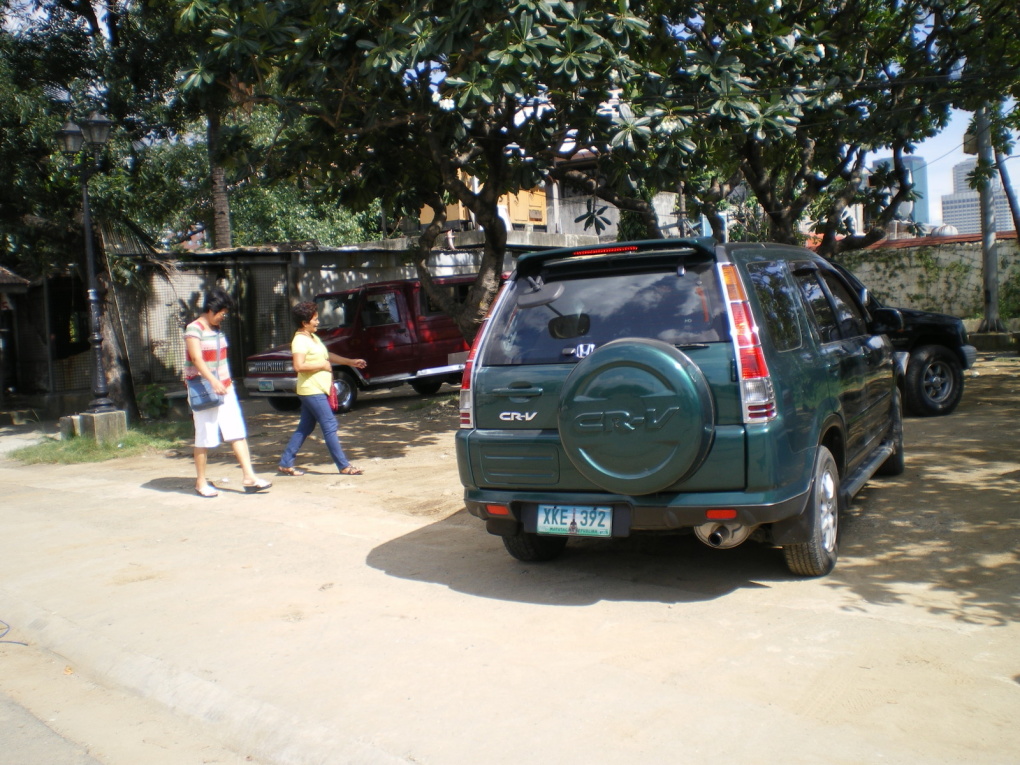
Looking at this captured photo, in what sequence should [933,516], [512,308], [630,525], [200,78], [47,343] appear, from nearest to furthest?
1. [630,525]
2. [512,308]
3. [933,516]
4. [200,78]
5. [47,343]

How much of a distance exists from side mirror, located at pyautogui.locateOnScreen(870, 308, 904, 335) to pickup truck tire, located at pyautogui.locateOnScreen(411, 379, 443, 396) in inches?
392

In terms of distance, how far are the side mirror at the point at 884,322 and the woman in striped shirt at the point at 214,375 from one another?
17.4 ft

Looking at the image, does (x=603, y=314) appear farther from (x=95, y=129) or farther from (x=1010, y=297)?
(x=1010, y=297)

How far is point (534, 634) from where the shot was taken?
4.79m

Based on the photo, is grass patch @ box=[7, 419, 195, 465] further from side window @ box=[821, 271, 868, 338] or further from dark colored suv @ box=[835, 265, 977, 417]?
dark colored suv @ box=[835, 265, 977, 417]

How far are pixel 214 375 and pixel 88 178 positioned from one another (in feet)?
20.4

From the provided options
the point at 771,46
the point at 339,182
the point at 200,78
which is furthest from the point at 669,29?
the point at 200,78

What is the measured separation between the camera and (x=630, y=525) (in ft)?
16.2

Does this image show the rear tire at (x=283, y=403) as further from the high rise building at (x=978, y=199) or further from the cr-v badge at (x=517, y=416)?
the high rise building at (x=978, y=199)

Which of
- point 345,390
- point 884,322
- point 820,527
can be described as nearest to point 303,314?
point 884,322

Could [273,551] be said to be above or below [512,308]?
below

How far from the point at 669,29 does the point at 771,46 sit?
164cm

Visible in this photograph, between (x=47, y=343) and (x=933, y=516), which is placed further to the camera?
(x=47, y=343)

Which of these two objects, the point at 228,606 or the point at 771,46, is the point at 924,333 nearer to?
the point at 771,46
